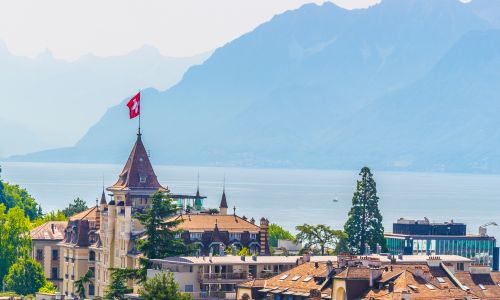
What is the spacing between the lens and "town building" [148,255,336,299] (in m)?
90.6

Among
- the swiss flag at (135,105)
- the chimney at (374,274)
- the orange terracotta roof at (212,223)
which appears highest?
the swiss flag at (135,105)

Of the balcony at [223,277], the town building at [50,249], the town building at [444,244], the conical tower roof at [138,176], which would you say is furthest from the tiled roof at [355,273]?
the town building at [444,244]

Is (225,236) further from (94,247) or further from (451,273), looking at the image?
(451,273)

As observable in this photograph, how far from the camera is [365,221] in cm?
12456

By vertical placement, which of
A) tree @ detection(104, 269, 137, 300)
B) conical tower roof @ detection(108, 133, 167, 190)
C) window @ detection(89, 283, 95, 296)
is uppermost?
conical tower roof @ detection(108, 133, 167, 190)

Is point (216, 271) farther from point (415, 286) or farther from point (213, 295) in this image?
point (415, 286)

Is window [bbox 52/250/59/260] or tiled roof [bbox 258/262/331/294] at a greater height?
tiled roof [bbox 258/262/331/294]

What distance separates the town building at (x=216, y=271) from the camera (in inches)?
3565

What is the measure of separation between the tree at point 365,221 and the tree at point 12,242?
27.9 metres

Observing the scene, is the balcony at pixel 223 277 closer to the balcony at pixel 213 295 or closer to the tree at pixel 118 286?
the balcony at pixel 213 295

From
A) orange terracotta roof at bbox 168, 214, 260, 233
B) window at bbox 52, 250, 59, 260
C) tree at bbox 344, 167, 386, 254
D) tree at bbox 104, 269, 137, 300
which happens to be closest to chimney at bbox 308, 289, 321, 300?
tree at bbox 104, 269, 137, 300

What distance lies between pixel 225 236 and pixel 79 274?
19423 mm

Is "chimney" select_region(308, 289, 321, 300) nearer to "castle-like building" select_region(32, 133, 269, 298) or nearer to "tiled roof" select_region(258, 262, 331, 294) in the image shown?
"tiled roof" select_region(258, 262, 331, 294)

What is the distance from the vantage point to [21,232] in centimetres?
12938
